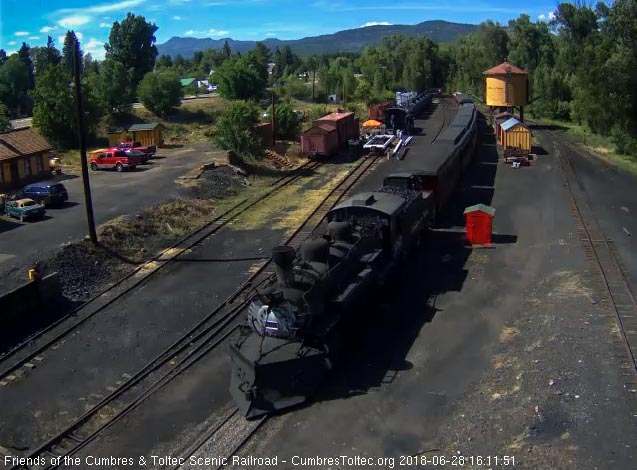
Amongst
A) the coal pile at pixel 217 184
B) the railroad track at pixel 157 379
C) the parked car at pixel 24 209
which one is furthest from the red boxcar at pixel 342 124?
the railroad track at pixel 157 379

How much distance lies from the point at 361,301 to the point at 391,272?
314cm

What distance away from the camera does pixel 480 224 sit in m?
22.6

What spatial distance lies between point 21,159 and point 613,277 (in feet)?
104

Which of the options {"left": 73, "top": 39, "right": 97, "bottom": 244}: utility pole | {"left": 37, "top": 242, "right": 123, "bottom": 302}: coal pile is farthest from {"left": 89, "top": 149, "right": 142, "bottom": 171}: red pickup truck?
{"left": 37, "top": 242, "right": 123, "bottom": 302}: coal pile

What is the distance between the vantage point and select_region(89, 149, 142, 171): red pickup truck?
3994cm

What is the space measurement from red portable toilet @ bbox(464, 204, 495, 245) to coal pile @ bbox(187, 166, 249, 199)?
14.6 metres

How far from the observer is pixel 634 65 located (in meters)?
38.8

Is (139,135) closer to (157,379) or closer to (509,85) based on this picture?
(509,85)

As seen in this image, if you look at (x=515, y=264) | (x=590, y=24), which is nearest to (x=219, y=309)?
(x=515, y=264)

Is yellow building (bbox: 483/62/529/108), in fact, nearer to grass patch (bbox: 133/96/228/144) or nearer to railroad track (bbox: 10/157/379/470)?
grass patch (bbox: 133/96/228/144)

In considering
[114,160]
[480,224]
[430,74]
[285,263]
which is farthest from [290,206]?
[430,74]

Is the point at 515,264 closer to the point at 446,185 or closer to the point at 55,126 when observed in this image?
the point at 446,185

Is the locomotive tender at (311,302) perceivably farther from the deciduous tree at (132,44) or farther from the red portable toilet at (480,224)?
the deciduous tree at (132,44)

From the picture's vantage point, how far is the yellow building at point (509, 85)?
53.2 m
